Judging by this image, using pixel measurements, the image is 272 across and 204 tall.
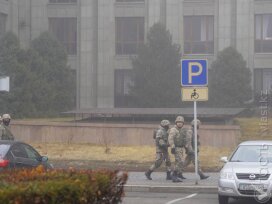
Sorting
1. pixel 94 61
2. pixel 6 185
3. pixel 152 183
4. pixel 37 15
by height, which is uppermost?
pixel 37 15

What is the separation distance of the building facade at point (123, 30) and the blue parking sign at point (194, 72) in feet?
115

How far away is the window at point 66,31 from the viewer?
5762 cm

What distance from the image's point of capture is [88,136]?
106 feet

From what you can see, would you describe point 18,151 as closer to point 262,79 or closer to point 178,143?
point 178,143

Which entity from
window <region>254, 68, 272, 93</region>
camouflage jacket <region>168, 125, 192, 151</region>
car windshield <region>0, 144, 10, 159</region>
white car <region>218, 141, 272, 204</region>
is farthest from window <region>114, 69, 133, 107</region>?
white car <region>218, 141, 272, 204</region>

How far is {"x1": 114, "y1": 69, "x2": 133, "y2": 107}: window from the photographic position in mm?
56125

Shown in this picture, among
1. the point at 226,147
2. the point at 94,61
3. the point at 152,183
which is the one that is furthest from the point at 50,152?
the point at 94,61

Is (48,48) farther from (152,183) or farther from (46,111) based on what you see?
(152,183)

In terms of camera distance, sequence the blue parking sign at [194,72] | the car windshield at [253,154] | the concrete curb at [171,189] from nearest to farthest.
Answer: the car windshield at [253,154] < the concrete curb at [171,189] < the blue parking sign at [194,72]

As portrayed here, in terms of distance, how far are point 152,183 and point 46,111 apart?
28994 millimetres

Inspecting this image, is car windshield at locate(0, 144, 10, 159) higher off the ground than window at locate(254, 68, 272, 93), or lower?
A: lower

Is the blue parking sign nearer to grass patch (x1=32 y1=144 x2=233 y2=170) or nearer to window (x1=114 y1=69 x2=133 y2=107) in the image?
grass patch (x1=32 y1=144 x2=233 y2=170)

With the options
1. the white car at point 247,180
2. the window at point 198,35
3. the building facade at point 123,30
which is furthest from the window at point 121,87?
the white car at point 247,180

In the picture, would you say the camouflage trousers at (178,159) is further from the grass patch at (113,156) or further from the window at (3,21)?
the window at (3,21)
